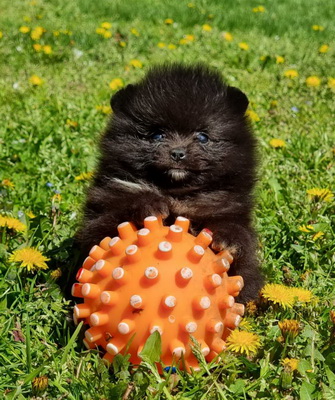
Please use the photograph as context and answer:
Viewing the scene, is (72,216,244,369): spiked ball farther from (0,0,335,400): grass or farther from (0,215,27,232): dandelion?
(0,215,27,232): dandelion

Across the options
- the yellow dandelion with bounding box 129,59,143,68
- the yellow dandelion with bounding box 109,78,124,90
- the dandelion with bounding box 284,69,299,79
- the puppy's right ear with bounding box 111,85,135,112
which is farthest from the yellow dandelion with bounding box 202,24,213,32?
the puppy's right ear with bounding box 111,85,135,112

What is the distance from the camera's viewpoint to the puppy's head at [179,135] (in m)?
2.91

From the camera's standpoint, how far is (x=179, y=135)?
9.68 feet

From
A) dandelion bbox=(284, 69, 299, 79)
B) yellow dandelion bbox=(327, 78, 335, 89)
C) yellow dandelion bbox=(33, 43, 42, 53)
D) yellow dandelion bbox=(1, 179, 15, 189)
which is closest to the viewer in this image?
yellow dandelion bbox=(1, 179, 15, 189)

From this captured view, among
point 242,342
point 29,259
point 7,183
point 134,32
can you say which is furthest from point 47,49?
point 242,342

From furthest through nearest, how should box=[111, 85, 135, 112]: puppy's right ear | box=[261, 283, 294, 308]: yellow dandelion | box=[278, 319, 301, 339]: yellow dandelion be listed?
box=[111, 85, 135, 112]: puppy's right ear → box=[261, 283, 294, 308]: yellow dandelion → box=[278, 319, 301, 339]: yellow dandelion

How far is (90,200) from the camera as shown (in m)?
3.06

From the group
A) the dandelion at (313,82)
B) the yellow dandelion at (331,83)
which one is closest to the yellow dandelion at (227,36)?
the dandelion at (313,82)

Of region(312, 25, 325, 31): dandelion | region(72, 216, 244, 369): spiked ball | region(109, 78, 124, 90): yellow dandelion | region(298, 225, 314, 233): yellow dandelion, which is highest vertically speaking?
region(72, 216, 244, 369): spiked ball

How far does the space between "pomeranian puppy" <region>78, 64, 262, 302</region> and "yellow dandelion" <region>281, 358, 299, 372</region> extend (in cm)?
46

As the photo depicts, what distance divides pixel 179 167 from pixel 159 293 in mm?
680

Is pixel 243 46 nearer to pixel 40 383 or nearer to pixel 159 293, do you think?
pixel 159 293

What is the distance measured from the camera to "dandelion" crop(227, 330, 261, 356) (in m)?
2.53

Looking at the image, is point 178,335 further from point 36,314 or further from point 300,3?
point 300,3
